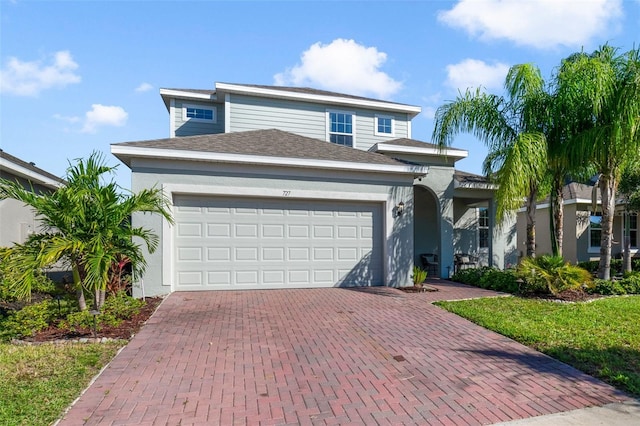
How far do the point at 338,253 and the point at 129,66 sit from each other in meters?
7.82

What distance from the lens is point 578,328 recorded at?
631 cm

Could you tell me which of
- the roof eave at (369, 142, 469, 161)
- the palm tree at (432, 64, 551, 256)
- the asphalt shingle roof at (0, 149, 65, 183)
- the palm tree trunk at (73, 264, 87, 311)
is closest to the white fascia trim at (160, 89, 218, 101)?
the asphalt shingle roof at (0, 149, 65, 183)

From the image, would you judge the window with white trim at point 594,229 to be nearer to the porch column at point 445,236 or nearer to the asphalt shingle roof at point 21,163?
the porch column at point 445,236

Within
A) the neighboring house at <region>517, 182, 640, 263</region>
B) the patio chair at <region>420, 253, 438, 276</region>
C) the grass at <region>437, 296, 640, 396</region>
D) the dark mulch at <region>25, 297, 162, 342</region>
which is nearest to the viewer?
the grass at <region>437, 296, 640, 396</region>

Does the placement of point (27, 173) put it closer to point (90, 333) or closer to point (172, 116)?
point (172, 116)

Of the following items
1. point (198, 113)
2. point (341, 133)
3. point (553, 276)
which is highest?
point (198, 113)

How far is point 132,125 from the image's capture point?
13227mm

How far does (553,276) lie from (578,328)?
3132 millimetres

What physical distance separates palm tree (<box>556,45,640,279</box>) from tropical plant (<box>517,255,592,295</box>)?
5.70 ft

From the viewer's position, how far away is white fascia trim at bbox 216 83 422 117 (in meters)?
14.1

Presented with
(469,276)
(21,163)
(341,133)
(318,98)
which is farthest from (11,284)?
(341,133)

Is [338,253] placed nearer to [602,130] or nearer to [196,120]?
[602,130]

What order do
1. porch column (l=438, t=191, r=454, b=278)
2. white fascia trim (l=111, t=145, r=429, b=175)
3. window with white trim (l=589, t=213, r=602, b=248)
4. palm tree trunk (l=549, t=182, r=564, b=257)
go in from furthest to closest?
window with white trim (l=589, t=213, r=602, b=248) → porch column (l=438, t=191, r=454, b=278) → palm tree trunk (l=549, t=182, r=564, b=257) → white fascia trim (l=111, t=145, r=429, b=175)

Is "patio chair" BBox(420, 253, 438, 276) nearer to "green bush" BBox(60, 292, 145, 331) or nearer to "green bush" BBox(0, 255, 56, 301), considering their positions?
"green bush" BBox(60, 292, 145, 331)
